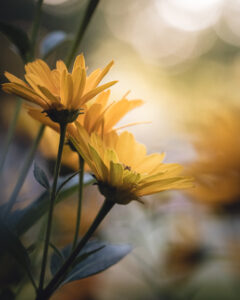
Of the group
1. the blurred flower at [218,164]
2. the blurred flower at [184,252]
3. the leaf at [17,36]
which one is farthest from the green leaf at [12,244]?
the blurred flower at [184,252]

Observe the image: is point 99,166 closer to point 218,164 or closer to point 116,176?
point 116,176

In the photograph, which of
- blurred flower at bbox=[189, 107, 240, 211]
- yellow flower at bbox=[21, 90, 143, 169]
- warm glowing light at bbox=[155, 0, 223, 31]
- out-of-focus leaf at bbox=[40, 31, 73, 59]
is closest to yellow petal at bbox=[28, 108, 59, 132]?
yellow flower at bbox=[21, 90, 143, 169]

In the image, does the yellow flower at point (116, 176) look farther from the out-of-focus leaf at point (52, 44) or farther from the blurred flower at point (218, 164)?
the blurred flower at point (218, 164)

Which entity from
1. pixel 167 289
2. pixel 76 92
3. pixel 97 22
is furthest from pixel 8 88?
pixel 97 22

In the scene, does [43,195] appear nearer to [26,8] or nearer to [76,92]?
[76,92]

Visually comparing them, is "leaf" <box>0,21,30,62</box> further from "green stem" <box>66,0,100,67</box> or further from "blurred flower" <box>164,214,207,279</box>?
"blurred flower" <box>164,214,207,279</box>

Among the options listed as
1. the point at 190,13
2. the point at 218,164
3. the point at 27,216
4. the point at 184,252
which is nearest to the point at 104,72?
the point at 27,216
